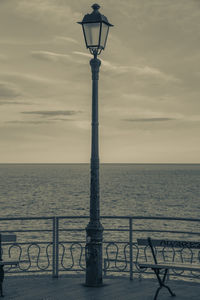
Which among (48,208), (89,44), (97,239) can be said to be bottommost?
(48,208)

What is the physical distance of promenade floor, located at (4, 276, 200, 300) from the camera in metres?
8.00

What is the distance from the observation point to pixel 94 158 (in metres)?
8.81

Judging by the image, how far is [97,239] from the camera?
874cm

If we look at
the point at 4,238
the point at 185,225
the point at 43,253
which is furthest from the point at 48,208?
the point at 4,238

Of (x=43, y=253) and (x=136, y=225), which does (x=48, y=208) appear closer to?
(x=136, y=225)

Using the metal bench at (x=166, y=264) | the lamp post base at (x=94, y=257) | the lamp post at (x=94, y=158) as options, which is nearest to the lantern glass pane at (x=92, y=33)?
the lamp post at (x=94, y=158)

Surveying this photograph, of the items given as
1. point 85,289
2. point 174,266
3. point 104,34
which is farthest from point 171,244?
point 104,34

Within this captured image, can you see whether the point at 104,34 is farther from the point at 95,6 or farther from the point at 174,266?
the point at 174,266

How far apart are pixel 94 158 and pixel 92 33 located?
7.60ft

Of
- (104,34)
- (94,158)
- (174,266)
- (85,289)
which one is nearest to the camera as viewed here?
(174,266)

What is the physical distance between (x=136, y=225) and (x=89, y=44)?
105 ft

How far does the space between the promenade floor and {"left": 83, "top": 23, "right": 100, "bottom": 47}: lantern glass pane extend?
14.7 feet

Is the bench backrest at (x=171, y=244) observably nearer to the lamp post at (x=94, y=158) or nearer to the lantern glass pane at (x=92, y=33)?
the lamp post at (x=94, y=158)

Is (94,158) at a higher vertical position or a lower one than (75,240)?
higher
